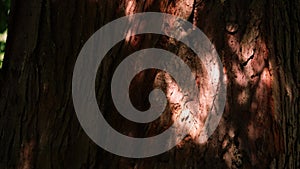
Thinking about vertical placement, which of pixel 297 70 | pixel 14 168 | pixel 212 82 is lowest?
pixel 14 168

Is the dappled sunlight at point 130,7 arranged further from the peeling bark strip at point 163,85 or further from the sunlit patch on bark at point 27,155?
the sunlit patch on bark at point 27,155

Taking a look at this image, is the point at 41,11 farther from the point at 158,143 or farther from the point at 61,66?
the point at 158,143

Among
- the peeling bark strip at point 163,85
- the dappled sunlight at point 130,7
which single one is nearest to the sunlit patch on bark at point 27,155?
the peeling bark strip at point 163,85

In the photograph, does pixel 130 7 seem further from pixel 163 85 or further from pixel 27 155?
pixel 27 155

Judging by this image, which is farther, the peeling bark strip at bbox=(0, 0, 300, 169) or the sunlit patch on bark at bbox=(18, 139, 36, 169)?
the sunlit patch on bark at bbox=(18, 139, 36, 169)

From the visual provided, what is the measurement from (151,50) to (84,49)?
33 cm

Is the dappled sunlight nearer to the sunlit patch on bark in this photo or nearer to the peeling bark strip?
the peeling bark strip

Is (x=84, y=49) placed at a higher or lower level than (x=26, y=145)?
higher

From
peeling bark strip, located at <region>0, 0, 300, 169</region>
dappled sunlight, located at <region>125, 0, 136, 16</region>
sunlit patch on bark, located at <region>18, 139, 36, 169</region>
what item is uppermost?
dappled sunlight, located at <region>125, 0, 136, 16</region>

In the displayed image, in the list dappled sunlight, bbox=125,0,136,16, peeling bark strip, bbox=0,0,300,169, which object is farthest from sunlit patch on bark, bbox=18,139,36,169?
dappled sunlight, bbox=125,0,136,16

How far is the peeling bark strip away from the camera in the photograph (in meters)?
2.41

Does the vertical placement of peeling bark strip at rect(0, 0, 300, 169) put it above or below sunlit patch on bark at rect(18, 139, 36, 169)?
above

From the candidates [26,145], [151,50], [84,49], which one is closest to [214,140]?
[151,50]

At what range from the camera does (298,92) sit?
8.52ft
